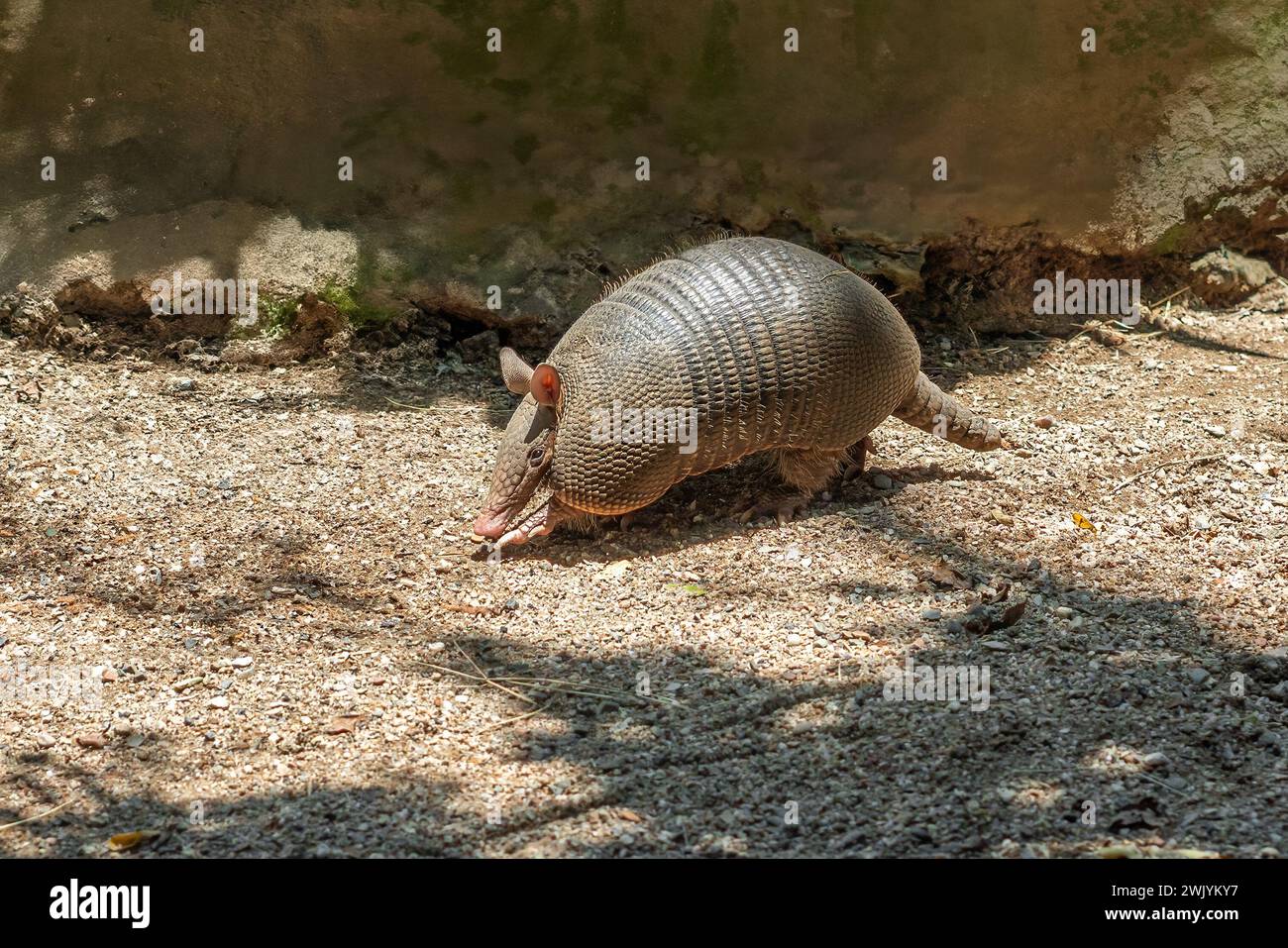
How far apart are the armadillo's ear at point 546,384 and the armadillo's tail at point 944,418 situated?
1882 mm

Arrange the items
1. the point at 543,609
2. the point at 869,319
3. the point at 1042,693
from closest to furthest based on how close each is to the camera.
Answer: the point at 1042,693 → the point at 543,609 → the point at 869,319

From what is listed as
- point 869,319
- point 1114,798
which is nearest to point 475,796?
point 1114,798

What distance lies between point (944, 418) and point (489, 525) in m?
2.52

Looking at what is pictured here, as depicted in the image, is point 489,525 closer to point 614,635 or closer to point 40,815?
point 614,635

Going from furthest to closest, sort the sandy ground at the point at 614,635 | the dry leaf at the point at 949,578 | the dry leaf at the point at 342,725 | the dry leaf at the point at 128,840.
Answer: the dry leaf at the point at 949,578
the dry leaf at the point at 342,725
the sandy ground at the point at 614,635
the dry leaf at the point at 128,840

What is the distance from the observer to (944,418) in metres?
6.73

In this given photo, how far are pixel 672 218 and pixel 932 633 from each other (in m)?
3.84

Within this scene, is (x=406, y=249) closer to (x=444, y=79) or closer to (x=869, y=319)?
(x=444, y=79)

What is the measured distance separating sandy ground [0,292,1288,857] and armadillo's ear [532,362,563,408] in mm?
734

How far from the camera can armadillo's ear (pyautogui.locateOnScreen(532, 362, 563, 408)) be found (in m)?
5.93

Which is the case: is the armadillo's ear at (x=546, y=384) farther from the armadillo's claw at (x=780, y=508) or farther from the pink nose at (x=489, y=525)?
the armadillo's claw at (x=780, y=508)

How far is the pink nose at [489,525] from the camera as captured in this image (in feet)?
19.4

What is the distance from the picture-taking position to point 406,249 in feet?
25.6

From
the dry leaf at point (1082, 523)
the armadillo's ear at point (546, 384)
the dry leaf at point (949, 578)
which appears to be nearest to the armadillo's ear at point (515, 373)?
the armadillo's ear at point (546, 384)
